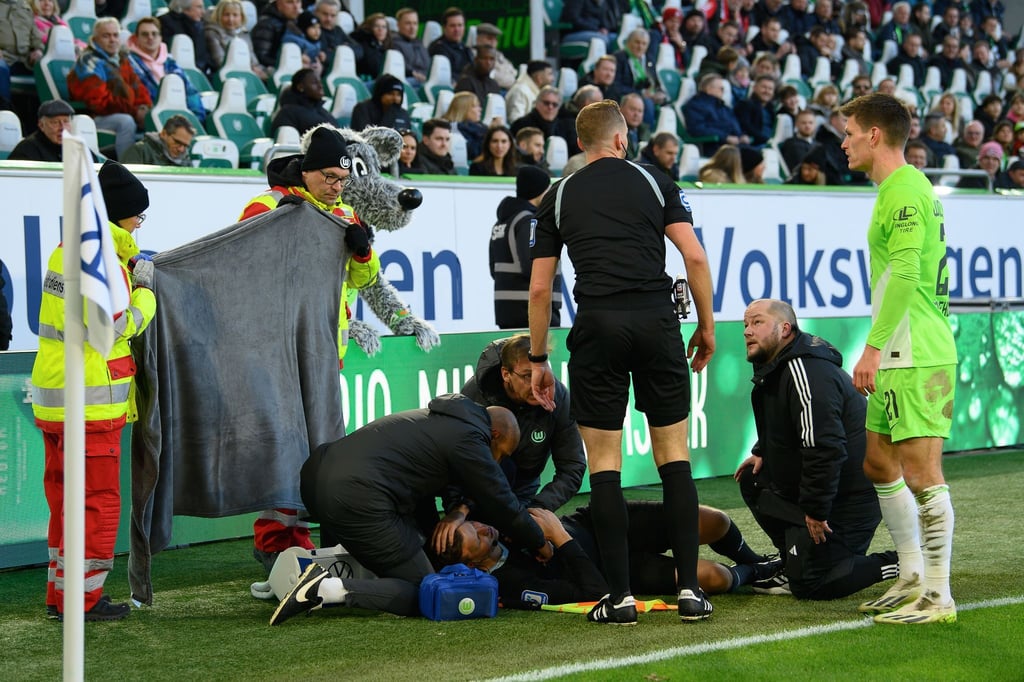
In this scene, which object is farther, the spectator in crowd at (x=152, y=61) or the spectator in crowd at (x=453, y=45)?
the spectator in crowd at (x=453, y=45)

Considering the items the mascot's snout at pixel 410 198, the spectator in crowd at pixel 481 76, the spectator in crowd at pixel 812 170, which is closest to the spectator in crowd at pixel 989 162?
the spectator in crowd at pixel 812 170

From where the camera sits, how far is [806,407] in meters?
5.29

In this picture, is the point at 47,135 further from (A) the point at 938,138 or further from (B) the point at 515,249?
(A) the point at 938,138

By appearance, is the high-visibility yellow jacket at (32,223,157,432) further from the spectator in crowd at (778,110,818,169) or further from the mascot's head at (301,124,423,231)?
the spectator in crowd at (778,110,818,169)

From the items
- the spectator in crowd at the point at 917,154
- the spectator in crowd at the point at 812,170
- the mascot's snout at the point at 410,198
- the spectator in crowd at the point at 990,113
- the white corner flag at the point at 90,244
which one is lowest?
the white corner flag at the point at 90,244

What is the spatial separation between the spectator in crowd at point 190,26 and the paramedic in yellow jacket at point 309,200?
6.82 meters

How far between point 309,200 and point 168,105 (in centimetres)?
557

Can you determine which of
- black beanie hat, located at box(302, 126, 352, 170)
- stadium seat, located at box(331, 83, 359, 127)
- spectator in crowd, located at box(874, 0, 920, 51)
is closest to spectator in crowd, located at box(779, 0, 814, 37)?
spectator in crowd, located at box(874, 0, 920, 51)

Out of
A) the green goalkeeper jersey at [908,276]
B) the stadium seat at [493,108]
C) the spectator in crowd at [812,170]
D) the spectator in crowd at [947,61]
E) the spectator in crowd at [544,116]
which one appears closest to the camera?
the green goalkeeper jersey at [908,276]

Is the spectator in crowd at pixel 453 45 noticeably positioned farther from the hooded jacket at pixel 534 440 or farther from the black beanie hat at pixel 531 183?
the hooded jacket at pixel 534 440

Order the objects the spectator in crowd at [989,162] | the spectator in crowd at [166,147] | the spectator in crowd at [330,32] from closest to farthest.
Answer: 1. the spectator in crowd at [166,147]
2. the spectator in crowd at [330,32]
3. the spectator in crowd at [989,162]

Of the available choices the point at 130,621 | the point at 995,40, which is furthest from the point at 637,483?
the point at 995,40

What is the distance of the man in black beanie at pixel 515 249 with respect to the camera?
866 centimetres

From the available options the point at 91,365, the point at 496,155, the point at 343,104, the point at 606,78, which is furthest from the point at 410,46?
the point at 91,365
